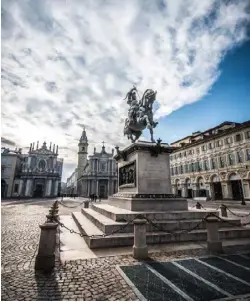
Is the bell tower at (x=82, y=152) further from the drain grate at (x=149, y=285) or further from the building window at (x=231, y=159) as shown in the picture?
the drain grate at (x=149, y=285)

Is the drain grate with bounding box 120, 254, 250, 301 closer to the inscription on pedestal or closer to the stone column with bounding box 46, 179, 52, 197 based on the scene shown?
the inscription on pedestal

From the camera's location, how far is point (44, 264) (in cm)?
459

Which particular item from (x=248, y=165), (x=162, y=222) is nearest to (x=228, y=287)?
(x=162, y=222)

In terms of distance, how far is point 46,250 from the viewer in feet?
15.5

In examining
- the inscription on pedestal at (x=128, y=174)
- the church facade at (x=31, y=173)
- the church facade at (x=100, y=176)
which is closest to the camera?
the inscription on pedestal at (x=128, y=174)

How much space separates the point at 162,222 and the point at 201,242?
58.9 inches

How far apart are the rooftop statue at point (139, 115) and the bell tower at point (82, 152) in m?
73.7

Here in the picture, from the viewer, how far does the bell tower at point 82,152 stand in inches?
3297

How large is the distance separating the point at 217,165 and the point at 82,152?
61199mm

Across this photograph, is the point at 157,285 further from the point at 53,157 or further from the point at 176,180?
the point at 53,157

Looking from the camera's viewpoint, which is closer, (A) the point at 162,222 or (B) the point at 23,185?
(A) the point at 162,222

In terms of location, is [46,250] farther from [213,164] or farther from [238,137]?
[213,164]

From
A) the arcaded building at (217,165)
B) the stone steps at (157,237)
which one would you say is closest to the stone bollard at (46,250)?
the stone steps at (157,237)

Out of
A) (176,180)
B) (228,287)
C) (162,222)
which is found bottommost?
(228,287)
